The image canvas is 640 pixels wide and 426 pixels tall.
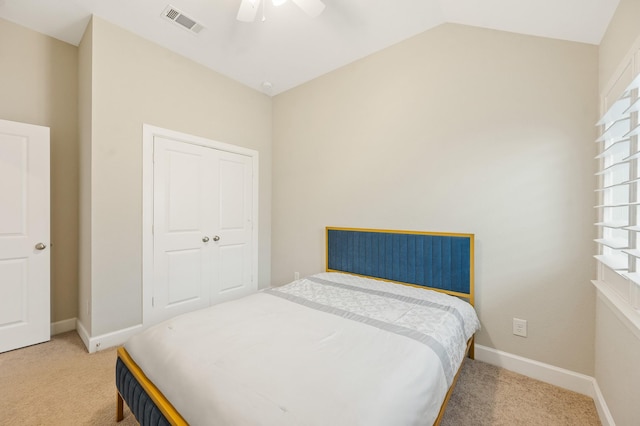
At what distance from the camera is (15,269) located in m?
2.29

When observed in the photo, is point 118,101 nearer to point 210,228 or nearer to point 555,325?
point 210,228

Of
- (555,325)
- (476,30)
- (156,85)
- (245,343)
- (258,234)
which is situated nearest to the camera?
(245,343)

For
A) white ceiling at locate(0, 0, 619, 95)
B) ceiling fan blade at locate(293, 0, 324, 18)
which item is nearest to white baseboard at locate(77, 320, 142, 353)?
white ceiling at locate(0, 0, 619, 95)

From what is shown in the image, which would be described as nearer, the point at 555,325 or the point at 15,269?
the point at 555,325

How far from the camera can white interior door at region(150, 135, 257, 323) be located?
2723mm

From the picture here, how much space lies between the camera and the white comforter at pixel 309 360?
91 cm

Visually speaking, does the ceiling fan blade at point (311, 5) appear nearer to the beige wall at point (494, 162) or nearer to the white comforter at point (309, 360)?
the beige wall at point (494, 162)

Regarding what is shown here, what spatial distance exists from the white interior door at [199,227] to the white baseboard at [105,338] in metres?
0.22

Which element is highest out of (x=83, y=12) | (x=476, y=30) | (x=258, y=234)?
(x=83, y=12)

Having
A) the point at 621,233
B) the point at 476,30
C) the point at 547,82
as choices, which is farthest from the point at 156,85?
the point at 621,233

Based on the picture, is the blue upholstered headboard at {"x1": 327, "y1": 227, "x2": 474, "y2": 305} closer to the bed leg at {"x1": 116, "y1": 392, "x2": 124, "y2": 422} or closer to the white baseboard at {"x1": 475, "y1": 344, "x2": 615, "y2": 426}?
the white baseboard at {"x1": 475, "y1": 344, "x2": 615, "y2": 426}

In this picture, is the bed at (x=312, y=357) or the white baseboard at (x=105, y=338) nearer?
the bed at (x=312, y=357)

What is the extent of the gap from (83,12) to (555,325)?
444 cm

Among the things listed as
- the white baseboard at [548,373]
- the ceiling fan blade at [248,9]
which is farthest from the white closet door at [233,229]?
the white baseboard at [548,373]
